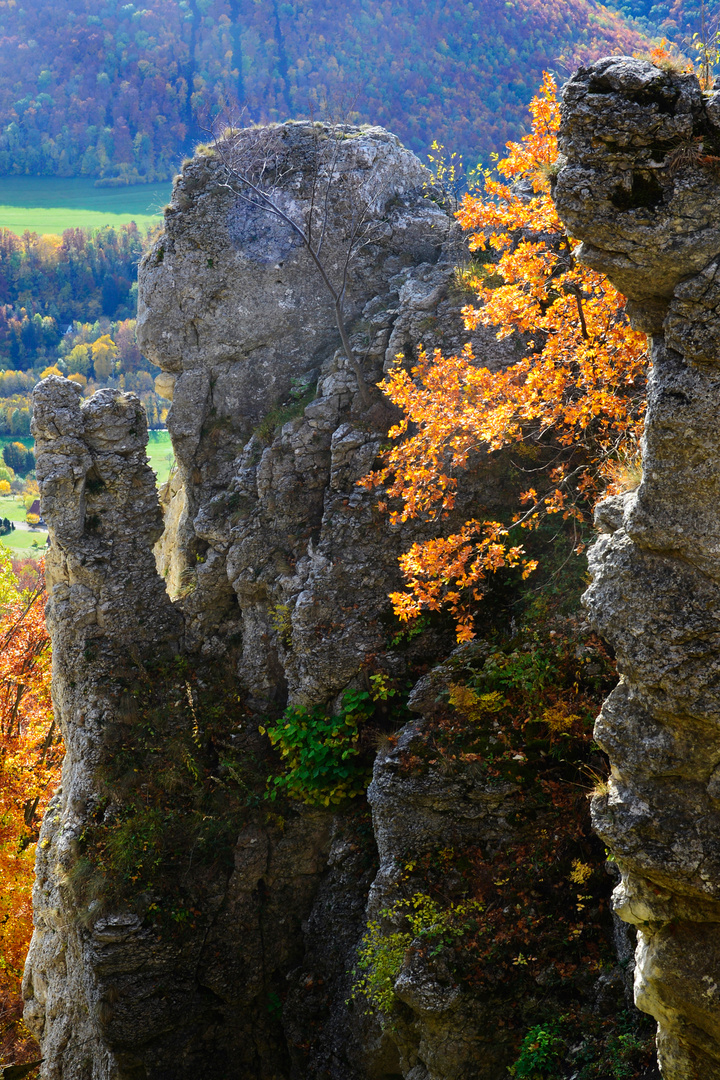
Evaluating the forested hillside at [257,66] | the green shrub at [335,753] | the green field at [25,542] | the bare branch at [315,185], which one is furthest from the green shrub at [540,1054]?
the green field at [25,542]

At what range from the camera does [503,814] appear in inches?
353

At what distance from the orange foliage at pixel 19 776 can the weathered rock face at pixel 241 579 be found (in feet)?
21.2

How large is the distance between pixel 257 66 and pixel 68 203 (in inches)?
1242

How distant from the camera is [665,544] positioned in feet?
17.7

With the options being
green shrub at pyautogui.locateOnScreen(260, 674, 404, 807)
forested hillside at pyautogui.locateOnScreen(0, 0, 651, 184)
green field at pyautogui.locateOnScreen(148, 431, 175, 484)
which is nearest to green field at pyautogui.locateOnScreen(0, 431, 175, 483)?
green field at pyautogui.locateOnScreen(148, 431, 175, 484)

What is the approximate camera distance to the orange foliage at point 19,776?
61.4 ft

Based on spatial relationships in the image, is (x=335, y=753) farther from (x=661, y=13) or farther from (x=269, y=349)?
(x=661, y=13)

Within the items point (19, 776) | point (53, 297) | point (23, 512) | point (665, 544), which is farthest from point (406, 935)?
point (53, 297)

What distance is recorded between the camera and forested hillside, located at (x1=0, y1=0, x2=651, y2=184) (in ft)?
114

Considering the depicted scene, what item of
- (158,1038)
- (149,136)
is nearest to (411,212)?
(158,1038)

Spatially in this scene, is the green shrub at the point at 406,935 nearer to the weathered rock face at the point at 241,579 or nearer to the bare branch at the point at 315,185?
the weathered rock face at the point at 241,579

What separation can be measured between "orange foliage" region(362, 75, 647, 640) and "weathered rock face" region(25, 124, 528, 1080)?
129cm

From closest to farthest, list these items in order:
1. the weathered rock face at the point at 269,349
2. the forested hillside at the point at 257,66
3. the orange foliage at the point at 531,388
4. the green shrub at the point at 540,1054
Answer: the green shrub at the point at 540,1054 < the orange foliage at the point at 531,388 < the weathered rock face at the point at 269,349 < the forested hillside at the point at 257,66

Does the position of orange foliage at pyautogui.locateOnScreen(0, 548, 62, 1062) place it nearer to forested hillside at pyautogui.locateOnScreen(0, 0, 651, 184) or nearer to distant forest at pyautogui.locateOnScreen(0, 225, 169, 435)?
forested hillside at pyautogui.locateOnScreen(0, 0, 651, 184)
